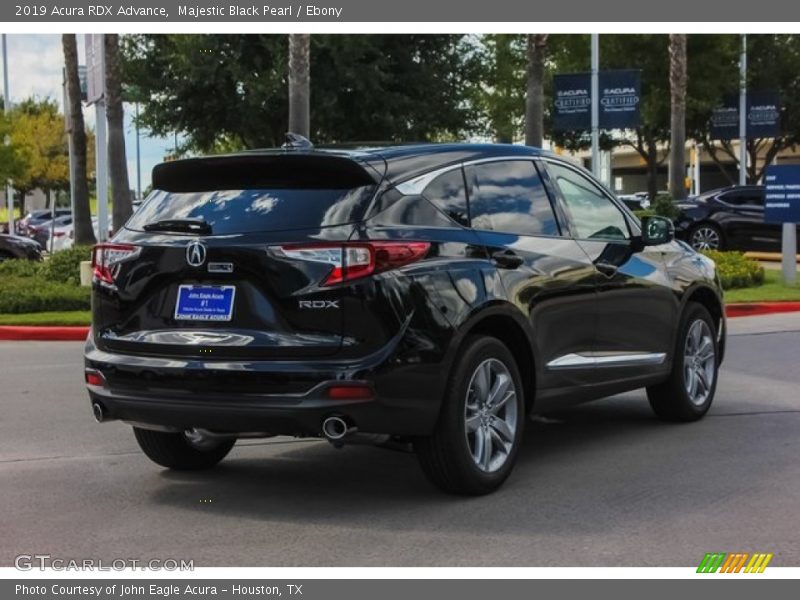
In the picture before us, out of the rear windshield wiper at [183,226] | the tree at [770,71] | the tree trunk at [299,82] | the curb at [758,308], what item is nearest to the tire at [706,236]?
the curb at [758,308]

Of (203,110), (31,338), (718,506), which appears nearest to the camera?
(718,506)

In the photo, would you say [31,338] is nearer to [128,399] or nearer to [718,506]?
[128,399]

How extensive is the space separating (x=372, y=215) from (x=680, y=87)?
74.0 feet

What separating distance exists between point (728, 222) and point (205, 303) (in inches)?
729

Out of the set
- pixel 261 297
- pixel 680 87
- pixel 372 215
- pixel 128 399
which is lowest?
pixel 128 399

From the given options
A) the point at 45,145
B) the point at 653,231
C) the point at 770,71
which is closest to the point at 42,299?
the point at 653,231

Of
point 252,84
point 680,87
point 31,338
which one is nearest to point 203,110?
point 252,84

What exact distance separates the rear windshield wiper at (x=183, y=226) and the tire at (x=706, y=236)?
18.1 meters

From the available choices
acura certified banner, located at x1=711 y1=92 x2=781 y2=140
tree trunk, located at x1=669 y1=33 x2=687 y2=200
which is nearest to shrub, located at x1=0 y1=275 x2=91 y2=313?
tree trunk, located at x1=669 y1=33 x2=687 y2=200

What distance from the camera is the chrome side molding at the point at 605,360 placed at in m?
6.32

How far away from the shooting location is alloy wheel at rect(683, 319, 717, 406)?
7.69m

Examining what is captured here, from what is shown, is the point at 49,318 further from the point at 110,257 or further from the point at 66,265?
the point at 110,257

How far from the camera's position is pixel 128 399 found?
5.45 metres

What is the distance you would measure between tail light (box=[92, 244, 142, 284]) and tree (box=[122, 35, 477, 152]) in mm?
20871
